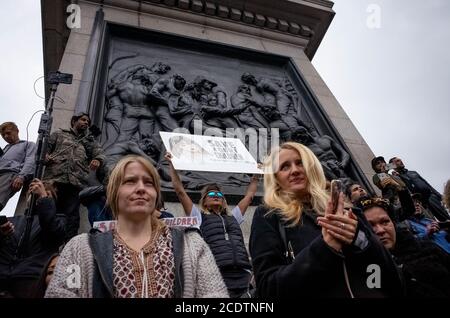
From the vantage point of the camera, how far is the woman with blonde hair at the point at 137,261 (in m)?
1.63

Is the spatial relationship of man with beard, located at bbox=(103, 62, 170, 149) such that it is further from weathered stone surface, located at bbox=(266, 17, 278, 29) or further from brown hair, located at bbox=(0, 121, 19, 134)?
weathered stone surface, located at bbox=(266, 17, 278, 29)

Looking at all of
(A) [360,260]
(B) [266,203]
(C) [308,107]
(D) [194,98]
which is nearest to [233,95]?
(D) [194,98]

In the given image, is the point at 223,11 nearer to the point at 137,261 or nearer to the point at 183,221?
the point at 183,221

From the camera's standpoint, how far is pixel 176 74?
7660 mm

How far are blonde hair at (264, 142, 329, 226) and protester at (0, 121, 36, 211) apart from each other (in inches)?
129

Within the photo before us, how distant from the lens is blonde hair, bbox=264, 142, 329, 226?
1854 millimetres

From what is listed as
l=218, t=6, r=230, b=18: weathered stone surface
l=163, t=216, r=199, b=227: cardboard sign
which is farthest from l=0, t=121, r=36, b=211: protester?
l=218, t=6, r=230, b=18: weathered stone surface

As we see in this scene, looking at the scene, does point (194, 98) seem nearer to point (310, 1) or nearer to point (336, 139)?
point (336, 139)

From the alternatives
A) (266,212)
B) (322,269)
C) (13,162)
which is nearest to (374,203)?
(266,212)

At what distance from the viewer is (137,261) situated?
→ 1.77 meters

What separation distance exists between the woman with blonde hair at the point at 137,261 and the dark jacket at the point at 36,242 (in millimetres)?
1052

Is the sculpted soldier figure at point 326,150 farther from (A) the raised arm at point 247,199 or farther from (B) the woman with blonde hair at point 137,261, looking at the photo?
(B) the woman with blonde hair at point 137,261

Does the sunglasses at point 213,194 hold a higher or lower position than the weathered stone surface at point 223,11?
lower

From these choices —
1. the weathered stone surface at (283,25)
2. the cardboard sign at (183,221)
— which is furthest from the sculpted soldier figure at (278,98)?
the cardboard sign at (183,221)
